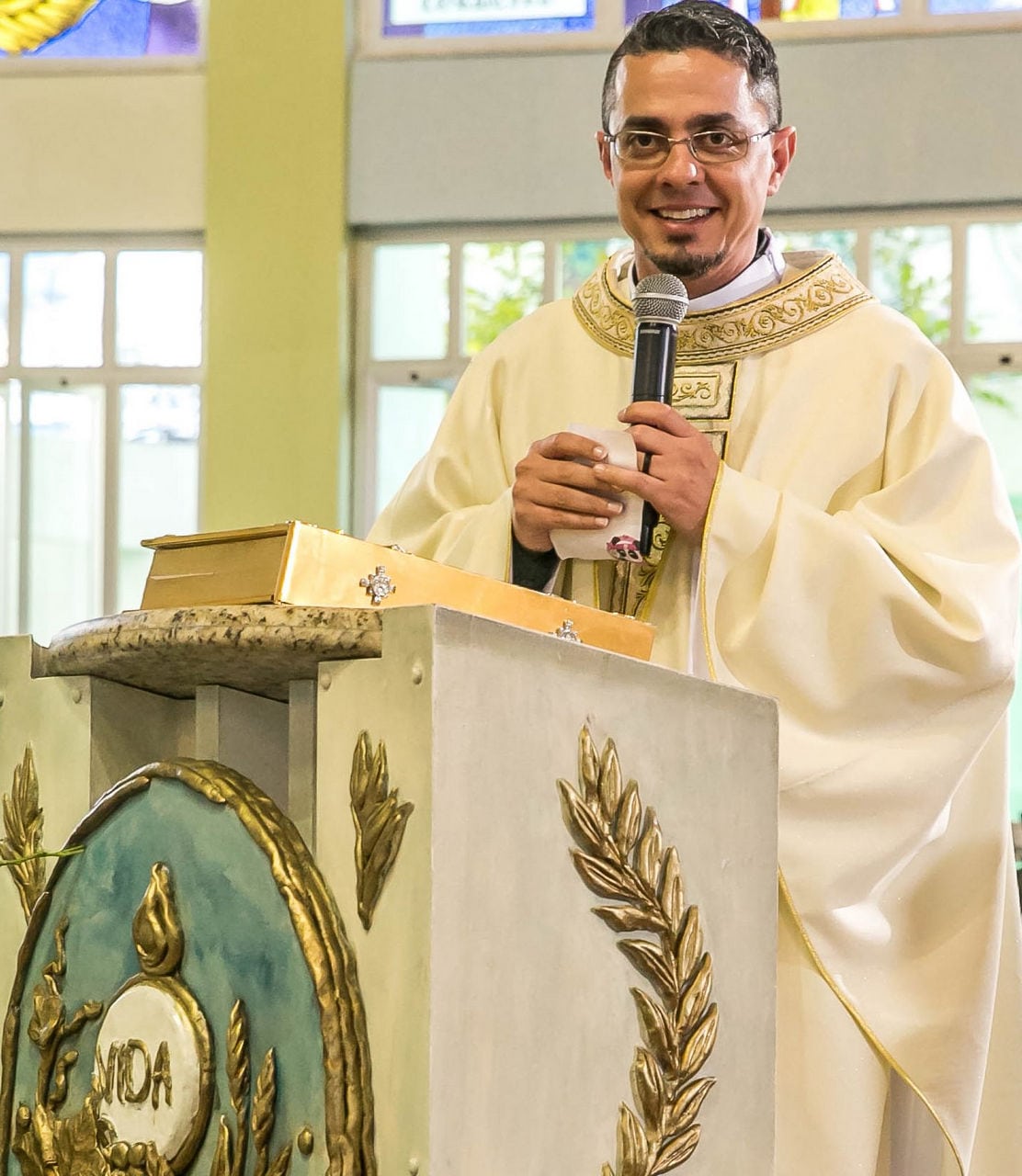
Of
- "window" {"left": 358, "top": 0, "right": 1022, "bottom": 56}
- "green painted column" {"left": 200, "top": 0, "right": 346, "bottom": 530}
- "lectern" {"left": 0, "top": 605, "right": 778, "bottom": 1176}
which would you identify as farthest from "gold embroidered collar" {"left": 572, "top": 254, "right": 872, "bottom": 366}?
"green painted column" {"left": 200, "top": 0, "right": 346, "bottom": 530}

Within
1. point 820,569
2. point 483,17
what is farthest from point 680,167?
point 483,17

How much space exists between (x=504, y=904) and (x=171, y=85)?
841cm

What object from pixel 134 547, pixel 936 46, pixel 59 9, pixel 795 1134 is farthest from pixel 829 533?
pixel 59 9

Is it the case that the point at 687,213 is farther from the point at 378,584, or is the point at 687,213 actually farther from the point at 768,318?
the point at 378,584

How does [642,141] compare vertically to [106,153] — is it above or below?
below

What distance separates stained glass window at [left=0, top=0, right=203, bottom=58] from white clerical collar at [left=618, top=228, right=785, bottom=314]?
6.85m

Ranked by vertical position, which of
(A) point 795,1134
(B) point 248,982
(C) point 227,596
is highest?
(C) point 227,596

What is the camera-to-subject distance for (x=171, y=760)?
176 centimetres

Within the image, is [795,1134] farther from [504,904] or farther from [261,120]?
[261,120]

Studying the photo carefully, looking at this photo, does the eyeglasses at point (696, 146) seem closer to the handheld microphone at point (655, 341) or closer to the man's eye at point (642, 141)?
the man's eye at point (642, 141)

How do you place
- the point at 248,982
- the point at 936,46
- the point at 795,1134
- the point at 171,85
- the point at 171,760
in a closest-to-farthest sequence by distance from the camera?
1. the point at 248,982
2. the point at 171,760
3. the point at 795,1134
4. the point at 936,46
5. the point at 171,85

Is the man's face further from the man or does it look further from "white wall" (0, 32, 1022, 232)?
"white wall" (0, 32, 1022, 232)

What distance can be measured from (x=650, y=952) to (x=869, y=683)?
1005 mm

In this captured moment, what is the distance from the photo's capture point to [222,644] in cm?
169
